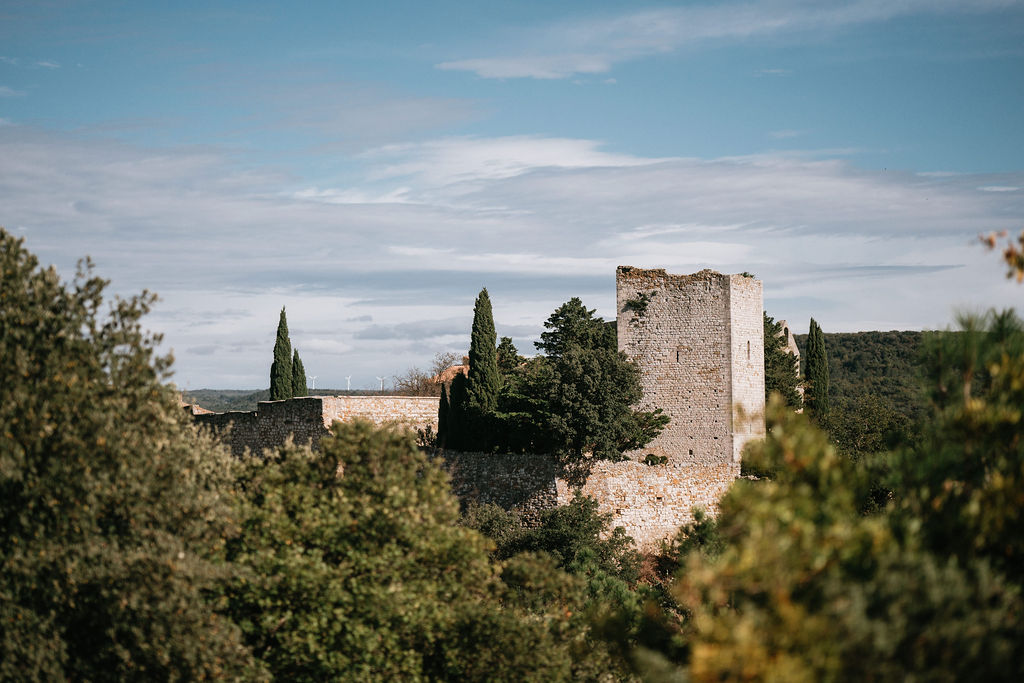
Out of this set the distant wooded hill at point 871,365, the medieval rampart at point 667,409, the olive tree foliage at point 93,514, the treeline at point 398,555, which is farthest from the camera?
the distant wooded hill at point 871,365

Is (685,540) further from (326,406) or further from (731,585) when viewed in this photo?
(731,585)

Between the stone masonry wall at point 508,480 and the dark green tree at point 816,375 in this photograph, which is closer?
the stone masonry wall at point 508,480

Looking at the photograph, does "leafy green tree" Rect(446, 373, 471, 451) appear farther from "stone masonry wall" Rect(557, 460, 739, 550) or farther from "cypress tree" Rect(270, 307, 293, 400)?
"cypress tree" Rect(270, 307, 293, 400)

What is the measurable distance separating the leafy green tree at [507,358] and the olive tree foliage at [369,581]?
20504mm

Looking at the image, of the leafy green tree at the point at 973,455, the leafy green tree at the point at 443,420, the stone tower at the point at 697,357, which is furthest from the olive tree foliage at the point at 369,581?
the stone tower at the point at 697,357

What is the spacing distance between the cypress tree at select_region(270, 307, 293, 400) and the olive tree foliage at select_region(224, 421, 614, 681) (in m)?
25.6

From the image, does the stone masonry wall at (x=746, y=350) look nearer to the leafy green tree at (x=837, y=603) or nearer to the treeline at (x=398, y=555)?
the treeline at (x=398, y=555)

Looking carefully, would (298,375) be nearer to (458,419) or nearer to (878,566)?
(458,419)

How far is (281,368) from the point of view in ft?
133

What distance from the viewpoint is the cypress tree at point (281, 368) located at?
40.4 meters

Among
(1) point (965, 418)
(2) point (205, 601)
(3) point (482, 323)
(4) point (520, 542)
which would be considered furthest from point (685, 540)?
(1) point (965, 418)

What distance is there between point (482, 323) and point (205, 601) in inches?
767

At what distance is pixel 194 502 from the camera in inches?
483

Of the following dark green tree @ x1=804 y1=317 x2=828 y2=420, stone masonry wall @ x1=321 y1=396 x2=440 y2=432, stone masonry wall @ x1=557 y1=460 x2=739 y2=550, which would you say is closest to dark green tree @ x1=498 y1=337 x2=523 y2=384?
stone masonry wall @ x1=321 y1=396 x2=440 y2=432
